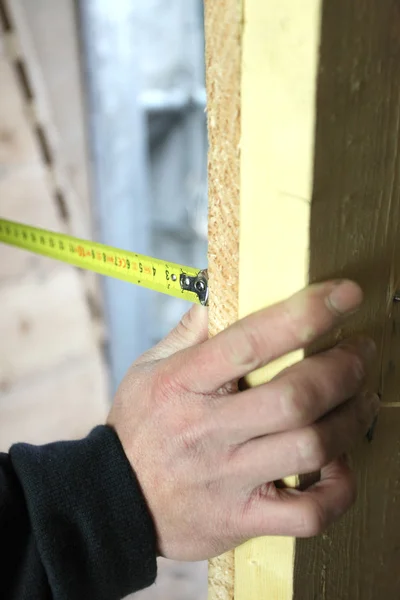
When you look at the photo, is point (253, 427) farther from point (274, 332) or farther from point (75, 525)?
point (75, 525)

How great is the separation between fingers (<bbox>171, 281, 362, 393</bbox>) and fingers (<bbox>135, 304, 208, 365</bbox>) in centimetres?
9

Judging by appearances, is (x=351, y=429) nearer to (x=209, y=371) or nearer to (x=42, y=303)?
(x=209, y=371)

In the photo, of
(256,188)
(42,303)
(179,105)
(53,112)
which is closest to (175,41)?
(179,105)

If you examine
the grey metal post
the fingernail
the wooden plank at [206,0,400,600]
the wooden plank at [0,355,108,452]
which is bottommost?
the wooden plank at [0,355,108,452]

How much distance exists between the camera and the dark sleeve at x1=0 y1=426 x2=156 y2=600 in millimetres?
565

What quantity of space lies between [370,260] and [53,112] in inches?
61.3

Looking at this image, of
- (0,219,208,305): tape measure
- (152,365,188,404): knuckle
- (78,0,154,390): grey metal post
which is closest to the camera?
(152,365,188,404): knuckle

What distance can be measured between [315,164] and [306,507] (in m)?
0.25

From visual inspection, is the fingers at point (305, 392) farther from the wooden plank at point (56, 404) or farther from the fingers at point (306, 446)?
the wooden plank at point (56, 404)

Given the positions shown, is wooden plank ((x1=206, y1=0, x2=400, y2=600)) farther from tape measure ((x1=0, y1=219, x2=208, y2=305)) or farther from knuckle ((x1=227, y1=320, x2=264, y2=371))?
tape measure ((x1=0, y1=219, x2=208, y2=305))

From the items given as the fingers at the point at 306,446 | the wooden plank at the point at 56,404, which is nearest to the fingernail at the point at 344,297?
the fingers at the point at 306,446

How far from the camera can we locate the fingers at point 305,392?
0.41 m

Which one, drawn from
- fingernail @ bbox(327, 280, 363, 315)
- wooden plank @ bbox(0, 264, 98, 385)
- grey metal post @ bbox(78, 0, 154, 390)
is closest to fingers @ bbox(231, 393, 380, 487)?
fingernail @ bbox(327, 280, 363, 315)

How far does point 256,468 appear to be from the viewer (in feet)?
1.47
